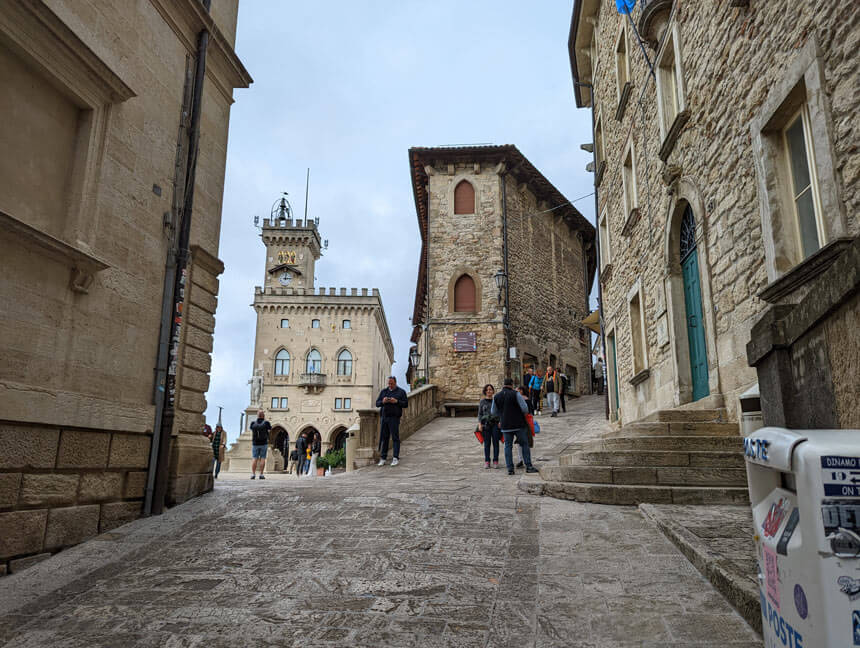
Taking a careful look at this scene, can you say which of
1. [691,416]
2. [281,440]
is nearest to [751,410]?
[691,416]

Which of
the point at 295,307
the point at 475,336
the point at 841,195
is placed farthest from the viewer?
the point at 295,307

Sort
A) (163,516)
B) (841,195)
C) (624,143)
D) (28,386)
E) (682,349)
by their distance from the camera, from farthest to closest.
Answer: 1. (624,143)
2. (682,349)
3. (163,516)
4. (28,386)
5. (841,195)

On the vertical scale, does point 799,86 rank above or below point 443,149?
below

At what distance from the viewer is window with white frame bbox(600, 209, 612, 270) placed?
52.0ft

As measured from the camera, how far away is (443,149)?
2439 centimetres

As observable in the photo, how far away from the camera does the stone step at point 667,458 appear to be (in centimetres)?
651

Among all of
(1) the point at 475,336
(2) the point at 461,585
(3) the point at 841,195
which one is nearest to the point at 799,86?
(3) the point at 841,195

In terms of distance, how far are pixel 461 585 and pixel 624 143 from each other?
1125 cm

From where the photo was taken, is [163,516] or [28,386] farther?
[163,516]

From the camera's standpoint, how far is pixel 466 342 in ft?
74.7

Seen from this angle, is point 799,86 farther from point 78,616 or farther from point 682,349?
point 78,616

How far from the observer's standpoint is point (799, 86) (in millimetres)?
5750

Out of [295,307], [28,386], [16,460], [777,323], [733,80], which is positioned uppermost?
[295,307]

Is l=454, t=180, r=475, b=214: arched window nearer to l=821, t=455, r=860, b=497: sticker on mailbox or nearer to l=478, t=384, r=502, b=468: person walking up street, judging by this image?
l=478, t=384, r=502, b=468: person walking up street
